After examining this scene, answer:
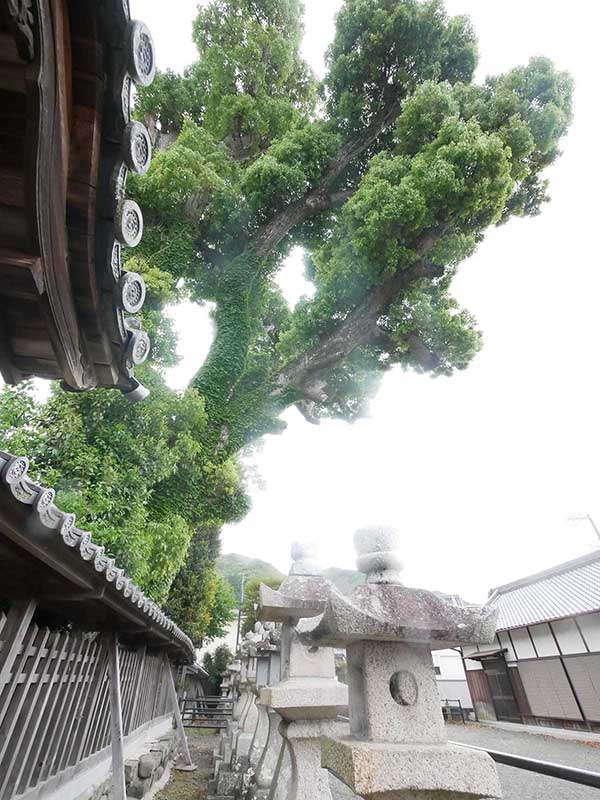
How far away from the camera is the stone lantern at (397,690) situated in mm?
1561

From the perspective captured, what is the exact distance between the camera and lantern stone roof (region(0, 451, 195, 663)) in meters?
1.97

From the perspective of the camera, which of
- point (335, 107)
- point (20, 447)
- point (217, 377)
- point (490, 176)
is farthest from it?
point (335, 107)

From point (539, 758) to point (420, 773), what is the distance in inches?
210

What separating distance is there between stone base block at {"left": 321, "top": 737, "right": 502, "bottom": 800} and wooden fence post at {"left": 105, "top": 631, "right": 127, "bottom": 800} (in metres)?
3.53

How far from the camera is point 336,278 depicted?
10.2 metres

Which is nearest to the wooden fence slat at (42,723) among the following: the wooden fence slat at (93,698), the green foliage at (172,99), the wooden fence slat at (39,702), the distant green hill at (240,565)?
the wooden fence slat at (39,702)

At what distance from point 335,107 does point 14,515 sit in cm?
1485

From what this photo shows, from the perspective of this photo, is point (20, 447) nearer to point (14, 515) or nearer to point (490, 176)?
point (14, 515)

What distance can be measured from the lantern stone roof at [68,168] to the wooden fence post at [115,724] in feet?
12.3

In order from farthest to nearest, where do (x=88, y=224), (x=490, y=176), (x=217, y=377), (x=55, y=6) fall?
(x=217, y=377)
(x=490, y=176)
(x=88, y=224)
(x=55, y=6)

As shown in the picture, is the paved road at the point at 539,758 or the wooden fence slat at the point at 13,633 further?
the paved road at the point at 539,758

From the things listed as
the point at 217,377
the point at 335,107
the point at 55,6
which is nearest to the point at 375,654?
the point at 55,6

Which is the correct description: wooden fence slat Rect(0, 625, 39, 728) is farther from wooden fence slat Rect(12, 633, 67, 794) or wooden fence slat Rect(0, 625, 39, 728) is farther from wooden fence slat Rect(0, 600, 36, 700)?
wooden fence slat Rect(12, 633, 67, 794)

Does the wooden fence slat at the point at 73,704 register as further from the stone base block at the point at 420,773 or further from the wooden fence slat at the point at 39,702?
the stone base block at the point at 420,773
